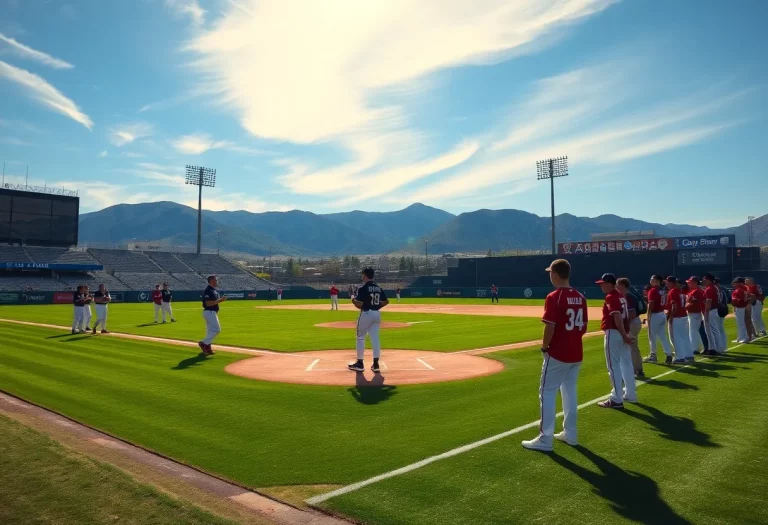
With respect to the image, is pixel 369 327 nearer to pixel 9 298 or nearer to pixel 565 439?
pixel 565 439

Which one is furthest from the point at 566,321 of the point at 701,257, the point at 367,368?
the point at 701,257

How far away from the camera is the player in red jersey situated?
6.13 meters

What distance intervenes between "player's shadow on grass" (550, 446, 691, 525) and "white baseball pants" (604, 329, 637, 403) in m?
2.47

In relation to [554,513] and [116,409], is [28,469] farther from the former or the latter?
[554,513]

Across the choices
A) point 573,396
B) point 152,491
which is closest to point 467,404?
point 573,396

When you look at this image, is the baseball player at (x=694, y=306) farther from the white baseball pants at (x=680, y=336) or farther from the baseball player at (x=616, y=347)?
the baseball player at (x=616, y=347)

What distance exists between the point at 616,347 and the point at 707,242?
51.9 metres

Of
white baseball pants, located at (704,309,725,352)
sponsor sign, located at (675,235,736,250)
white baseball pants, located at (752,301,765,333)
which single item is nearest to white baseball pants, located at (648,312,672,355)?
white baseball pants, located at (704,309,725,352)

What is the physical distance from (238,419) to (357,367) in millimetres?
4339

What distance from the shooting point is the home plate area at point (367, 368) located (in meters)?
10.5

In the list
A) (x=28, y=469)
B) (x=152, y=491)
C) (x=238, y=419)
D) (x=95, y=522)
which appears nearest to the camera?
(x=95, y=522)

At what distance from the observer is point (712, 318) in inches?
557

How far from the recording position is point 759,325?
61.9ft

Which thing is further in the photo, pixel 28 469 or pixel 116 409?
pixel 116 409
